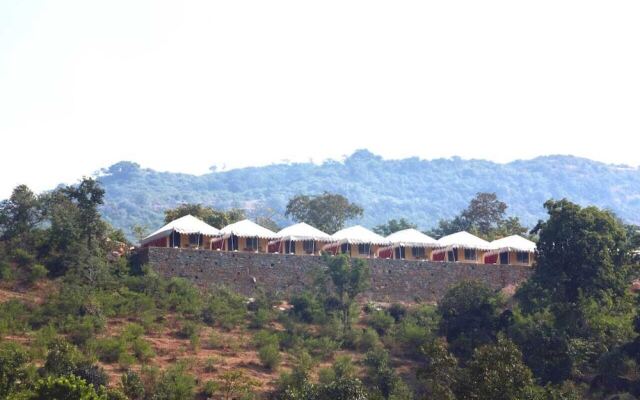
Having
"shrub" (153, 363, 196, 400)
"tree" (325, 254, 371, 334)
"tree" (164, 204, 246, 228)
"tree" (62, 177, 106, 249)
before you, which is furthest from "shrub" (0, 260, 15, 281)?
"tree" (164, 204, 246, 228)

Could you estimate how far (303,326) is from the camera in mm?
40719

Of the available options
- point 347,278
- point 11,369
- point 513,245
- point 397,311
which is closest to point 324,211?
point 513,245

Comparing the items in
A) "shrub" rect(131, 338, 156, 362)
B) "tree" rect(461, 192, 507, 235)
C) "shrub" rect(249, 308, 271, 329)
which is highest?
"tree" rect(461, 192, 507, 235)

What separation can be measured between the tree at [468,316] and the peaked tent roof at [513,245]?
8855mm

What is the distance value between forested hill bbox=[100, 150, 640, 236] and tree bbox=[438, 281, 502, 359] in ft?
317

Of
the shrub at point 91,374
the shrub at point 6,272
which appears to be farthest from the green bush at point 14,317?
the shrub at point 91,374

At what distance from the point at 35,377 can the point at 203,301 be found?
11201 mm

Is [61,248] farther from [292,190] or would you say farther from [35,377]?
[292,190]

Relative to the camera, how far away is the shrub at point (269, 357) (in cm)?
3700

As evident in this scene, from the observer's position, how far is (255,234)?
155 ft

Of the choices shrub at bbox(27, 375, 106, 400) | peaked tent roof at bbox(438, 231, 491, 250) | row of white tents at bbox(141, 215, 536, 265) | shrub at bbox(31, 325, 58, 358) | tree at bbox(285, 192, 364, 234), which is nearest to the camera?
shrub at bbox(27, 375, 106, 400)

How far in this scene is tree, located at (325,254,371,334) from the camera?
42.5 metres

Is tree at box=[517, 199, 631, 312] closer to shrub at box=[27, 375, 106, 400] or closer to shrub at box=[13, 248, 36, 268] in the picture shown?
shrub at box=[13, 248, 36, 268]

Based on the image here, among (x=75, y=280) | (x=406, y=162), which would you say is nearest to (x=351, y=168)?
(x=406, y=162)
